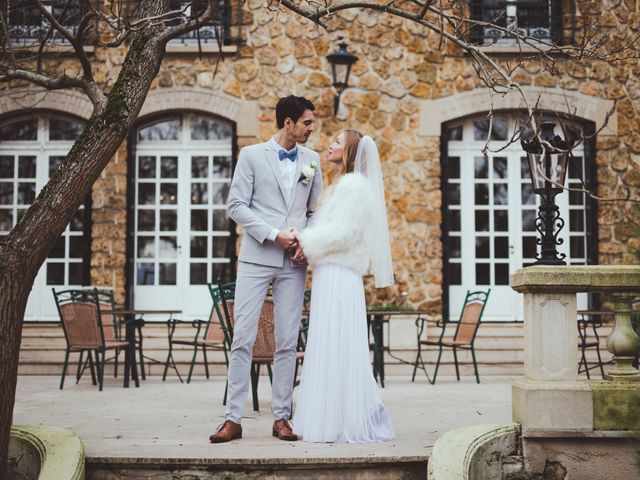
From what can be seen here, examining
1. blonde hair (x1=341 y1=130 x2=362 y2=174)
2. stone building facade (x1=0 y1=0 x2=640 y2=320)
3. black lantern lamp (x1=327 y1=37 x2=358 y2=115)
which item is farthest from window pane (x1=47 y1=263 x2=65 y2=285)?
blonde hair (x1=341 y1=130 x2=362 y2=174)

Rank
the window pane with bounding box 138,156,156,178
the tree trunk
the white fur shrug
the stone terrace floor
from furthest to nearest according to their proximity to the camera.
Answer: the window pane with bounding box 138,156,156,178
the white fur shrug
the stone terrace floor
the tree trunk

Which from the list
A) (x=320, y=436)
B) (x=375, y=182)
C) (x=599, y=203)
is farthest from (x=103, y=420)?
(x=599, y=203)

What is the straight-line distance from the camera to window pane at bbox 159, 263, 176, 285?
11594 mm

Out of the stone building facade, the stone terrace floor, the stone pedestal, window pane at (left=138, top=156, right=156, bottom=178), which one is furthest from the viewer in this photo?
window pane at (left=138, top=156, right=156, bottom=178)

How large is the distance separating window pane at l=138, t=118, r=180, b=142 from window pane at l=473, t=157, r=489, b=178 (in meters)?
3.88

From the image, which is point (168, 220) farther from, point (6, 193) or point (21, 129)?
point (21, 129)

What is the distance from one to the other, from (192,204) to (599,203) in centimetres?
517

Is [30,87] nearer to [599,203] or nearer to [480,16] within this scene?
[480,16]

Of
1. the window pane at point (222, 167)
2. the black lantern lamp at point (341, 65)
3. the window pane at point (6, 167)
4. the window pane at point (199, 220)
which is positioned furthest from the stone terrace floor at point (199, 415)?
the black lantern lamp at point (341, 65)

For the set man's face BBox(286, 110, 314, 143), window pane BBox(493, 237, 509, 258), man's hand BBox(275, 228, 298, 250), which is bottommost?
man's hand BBox(275, 228, 298, 250)

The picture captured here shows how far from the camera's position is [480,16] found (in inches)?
463

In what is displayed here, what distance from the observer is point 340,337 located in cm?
528

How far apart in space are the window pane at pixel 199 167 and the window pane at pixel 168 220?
1.84 ft

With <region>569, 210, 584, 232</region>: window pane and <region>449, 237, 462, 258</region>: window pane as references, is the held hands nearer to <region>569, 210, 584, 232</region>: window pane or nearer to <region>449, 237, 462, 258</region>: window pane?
<region>449, 237, 462, 258</region>: window pane
